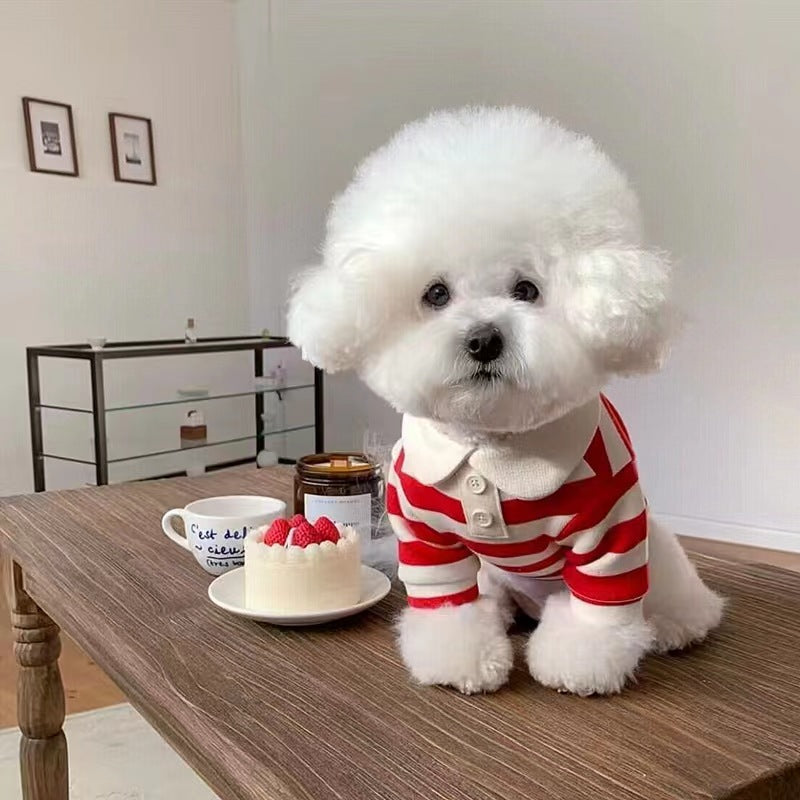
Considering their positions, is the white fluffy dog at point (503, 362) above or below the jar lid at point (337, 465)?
above

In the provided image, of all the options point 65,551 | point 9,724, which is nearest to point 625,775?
point 65,551

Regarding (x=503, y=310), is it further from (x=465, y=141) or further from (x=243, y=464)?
(x=243, y=464)

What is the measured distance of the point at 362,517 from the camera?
3.19 feet

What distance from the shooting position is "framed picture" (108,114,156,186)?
11.2 ft

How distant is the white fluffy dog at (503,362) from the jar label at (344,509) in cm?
25

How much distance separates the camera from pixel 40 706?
1.27 m

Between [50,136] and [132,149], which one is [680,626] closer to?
[50,136]

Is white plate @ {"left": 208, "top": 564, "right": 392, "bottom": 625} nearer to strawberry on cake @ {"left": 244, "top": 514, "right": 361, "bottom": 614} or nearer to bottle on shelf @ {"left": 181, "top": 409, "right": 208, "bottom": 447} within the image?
strawberry on cake @ {"left": 244, "top": 514, "right": 361, "bottom": 614}

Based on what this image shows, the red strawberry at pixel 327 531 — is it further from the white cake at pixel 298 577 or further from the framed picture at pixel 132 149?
the framed picture at pixel 132 149

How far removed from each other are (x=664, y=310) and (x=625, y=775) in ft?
0.96

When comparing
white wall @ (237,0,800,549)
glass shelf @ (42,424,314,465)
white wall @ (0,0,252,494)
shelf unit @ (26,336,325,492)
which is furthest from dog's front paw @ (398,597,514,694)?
white wall @ (0,0,252,494)

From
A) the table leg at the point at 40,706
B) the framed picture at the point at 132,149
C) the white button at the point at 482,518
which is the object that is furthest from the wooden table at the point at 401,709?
the framed picture at the point at 132,149

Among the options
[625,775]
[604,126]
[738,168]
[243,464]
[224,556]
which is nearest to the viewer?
[625,775]

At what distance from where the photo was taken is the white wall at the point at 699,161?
266cm
